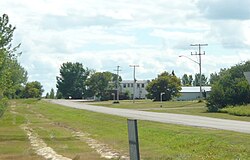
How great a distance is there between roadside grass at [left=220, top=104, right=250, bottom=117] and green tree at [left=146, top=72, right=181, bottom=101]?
192 feet

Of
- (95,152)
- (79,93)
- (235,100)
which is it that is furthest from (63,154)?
(79,93)

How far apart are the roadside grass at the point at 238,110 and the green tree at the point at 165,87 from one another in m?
58.6

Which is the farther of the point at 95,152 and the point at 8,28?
the point at 8,28

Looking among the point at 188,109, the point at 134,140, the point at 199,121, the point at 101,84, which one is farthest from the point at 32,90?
the point at 134,140

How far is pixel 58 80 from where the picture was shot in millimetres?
199625

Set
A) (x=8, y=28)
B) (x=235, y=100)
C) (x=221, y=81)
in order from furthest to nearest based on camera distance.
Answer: (x=221, y=81) < (x=235, y=100) < (x=8, y=28)

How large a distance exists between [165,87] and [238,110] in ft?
210

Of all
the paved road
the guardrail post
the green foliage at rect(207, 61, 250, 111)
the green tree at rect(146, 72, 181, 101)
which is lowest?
the paved road

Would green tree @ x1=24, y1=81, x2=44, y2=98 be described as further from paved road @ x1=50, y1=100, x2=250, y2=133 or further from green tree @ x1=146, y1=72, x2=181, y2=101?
paved road @ x1=50, y1=100, x2=250, y2=133

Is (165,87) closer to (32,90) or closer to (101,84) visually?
(101,84)

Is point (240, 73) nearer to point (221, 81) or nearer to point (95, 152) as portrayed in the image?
point (221, 81)

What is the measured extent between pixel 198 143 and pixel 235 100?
42.2 m

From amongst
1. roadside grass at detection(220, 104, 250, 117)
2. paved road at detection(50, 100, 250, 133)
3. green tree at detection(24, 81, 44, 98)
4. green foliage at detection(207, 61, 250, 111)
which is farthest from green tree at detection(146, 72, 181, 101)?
paved road at detection(50, 100, 250, 133)

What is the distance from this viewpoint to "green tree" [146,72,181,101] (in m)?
122
